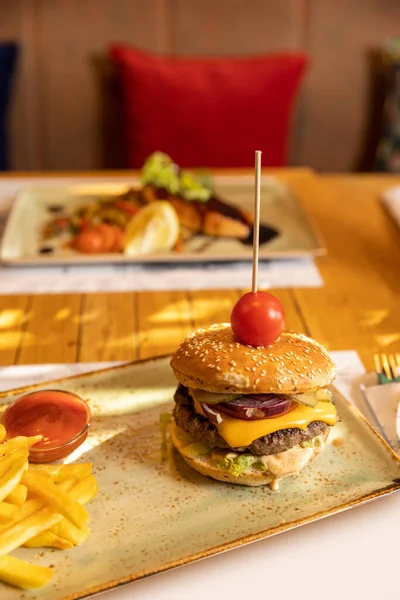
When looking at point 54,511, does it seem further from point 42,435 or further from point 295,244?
point 295,244

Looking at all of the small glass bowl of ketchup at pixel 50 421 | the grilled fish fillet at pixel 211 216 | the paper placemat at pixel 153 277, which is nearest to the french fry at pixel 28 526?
the small glass bowl of ketchup at pixel 50 421

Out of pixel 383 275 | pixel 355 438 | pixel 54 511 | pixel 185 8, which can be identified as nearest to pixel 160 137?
pixel 185 8

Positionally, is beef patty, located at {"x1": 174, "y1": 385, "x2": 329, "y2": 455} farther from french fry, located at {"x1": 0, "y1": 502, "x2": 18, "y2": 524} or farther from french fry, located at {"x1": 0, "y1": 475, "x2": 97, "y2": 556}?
french fry, located at {"x1": 0, "y1": 502, "x2": 18, "y2": 524}

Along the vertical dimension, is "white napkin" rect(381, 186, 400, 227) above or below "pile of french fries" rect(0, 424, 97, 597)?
above

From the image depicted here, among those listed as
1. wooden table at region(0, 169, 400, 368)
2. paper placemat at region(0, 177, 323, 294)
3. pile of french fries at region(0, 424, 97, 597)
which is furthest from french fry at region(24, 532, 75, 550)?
paper placemat at region(0, 177, 323, 294)

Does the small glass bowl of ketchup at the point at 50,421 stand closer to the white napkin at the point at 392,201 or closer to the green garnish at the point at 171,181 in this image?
the green garnish at the point at 171,181

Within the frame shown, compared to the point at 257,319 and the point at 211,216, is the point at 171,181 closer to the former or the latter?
the point at 211,216

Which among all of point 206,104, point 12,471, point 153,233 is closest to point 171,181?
point 153,233
